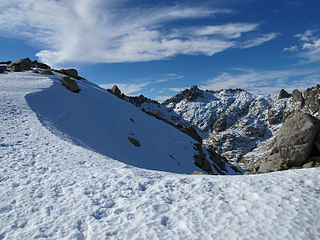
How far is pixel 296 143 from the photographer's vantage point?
14.5 metres

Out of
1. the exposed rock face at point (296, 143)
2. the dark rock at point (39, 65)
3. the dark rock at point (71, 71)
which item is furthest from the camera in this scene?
the dark rock at point (71, 71)

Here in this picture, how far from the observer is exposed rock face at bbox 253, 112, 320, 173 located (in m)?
14.1

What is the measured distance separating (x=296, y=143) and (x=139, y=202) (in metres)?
13.2

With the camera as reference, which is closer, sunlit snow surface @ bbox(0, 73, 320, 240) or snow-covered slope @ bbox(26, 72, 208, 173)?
sunlit snow surface @ bbox(0, 73, 320, 240)

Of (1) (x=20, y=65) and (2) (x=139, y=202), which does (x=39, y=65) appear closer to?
(1) (x=20, y=65)

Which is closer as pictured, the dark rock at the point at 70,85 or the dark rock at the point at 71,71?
the dark rock at the point at 70,85

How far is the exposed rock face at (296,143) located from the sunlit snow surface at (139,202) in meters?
5.43

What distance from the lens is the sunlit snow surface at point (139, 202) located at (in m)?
5.97

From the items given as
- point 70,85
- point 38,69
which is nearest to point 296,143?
point 70,85

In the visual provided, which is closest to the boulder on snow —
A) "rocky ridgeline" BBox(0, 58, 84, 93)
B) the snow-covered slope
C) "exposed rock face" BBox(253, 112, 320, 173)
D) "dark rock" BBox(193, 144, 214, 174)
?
"rocky ridgeline" BBox(0, 58, 84, 93)

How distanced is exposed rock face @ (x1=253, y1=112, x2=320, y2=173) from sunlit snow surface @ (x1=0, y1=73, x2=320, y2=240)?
5430mm

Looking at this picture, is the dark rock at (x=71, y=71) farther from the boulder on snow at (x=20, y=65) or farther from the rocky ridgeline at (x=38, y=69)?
the boulder on snow at (x=20, y=65)

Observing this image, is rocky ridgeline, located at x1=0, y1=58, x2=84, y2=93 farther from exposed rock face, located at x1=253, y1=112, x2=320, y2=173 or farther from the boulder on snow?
exposed rock face, located at x1=253, y1=112, x2=320, y2=173

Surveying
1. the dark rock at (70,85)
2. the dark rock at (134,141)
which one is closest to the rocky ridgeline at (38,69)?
the dark rock at (70,85)
